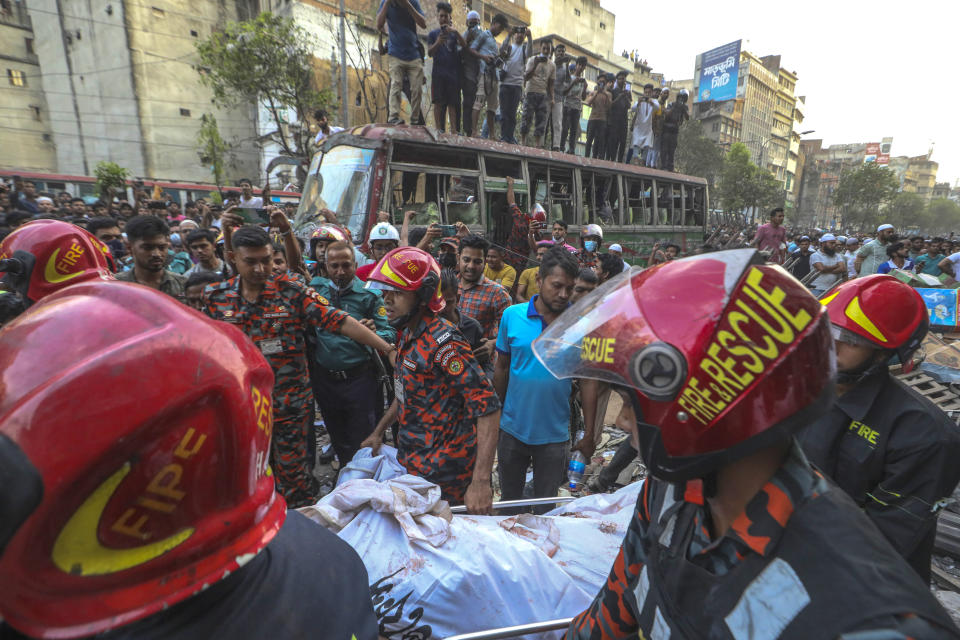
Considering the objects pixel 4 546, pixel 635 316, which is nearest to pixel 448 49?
pixel 635 316

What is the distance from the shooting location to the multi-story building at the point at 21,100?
94.9ft

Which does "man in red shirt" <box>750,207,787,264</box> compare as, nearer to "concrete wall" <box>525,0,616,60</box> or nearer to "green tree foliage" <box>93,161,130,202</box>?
"green tree foliage" <box>93,161,130,202</box>

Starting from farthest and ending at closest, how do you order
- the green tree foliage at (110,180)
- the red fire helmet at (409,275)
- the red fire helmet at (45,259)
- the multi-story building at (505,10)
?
the multi-story building at (505,10) → the green tree foliage at (110,180) → the red fire helmet at (409,275) → the red fire helmet at (45,259)

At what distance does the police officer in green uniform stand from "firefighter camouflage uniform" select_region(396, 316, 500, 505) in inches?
44.1

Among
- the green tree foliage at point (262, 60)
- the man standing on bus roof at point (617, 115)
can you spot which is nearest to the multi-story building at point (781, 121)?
the man standing on bus roof at point (617, 115)

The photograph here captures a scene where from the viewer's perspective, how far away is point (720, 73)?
59594mm

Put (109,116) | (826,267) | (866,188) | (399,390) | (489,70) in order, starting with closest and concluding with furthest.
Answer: (399,390)
(826,267)
(489,70)
(109,116)
(866,188)

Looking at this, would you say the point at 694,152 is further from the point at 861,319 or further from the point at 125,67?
the point at 861,319

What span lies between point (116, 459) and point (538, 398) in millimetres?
2391

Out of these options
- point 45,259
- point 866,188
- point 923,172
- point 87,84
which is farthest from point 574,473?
point 923,172

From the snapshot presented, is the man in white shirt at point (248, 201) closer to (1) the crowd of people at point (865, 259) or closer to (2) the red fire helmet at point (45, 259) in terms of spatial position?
(2) the red fire helmet at point (45, 259)

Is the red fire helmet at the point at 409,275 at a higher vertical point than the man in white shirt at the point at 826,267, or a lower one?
higher

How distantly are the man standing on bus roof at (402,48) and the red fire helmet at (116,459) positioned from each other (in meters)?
7.00

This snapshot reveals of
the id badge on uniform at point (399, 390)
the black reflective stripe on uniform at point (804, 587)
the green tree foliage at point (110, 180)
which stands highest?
the green tree foliage at point (110, 180)
